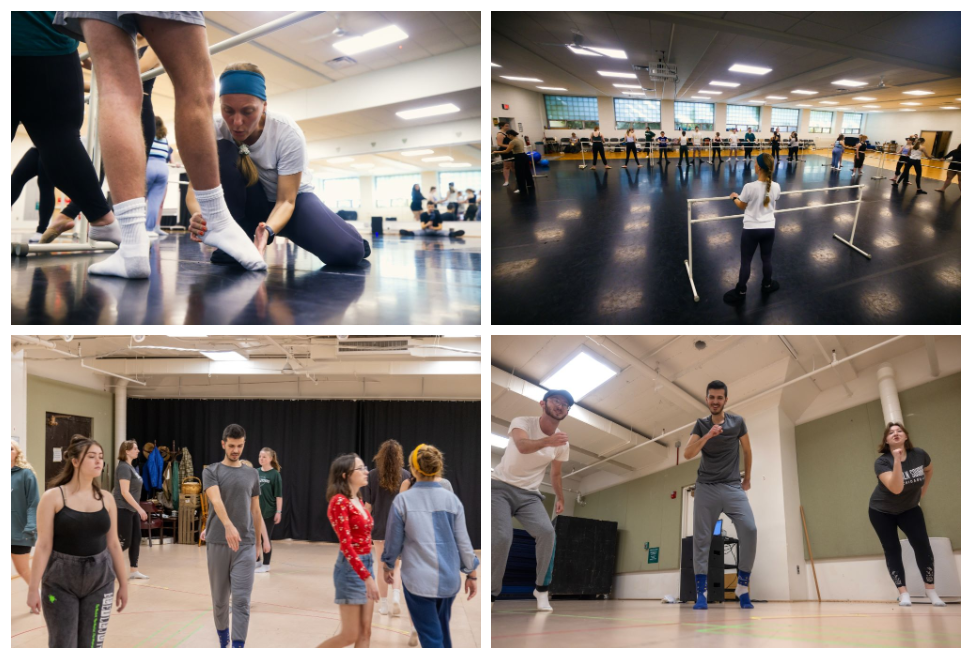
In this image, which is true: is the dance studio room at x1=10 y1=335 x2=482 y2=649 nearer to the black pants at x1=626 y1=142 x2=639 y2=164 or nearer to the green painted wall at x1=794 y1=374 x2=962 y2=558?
the black pants at x1=626 y1=142 x2=639 y2=164

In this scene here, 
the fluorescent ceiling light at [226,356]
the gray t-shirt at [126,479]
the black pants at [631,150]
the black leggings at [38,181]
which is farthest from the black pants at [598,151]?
the fluorescent ceiling light at [226,356]

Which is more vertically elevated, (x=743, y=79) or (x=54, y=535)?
(x=743, y=79)

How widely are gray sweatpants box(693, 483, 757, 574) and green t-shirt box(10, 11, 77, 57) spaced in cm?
344

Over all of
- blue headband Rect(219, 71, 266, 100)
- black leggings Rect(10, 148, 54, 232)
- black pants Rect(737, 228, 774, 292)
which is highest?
blue headband Rect(219, 71, 266, 100)

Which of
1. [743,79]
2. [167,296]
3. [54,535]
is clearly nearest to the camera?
[54,535]

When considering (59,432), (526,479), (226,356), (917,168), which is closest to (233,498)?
(526,479)

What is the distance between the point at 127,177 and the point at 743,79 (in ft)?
9.10

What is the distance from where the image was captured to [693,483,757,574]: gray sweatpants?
2723 mm

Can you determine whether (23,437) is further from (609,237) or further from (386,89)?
(609,237)

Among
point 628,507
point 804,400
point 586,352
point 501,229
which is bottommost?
point 628,507

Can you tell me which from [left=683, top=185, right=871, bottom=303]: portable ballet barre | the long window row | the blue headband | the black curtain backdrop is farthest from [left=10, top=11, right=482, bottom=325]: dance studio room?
the black curtain backdrop

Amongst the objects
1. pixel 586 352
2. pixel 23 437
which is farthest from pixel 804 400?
pixel 23 437

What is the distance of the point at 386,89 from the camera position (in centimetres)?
275

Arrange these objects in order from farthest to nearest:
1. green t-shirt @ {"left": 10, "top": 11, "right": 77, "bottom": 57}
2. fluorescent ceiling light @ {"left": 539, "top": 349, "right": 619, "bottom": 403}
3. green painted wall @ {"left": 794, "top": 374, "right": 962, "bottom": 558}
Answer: fluorescent ceiling light @ {"left": 539, "top": 349, "right": 619, "bottom": 403}, green painted wall @ {"left": 794, "top": 374, "right": 962, "bottom": 558}, green t-shirt @ {"left": 10, "top": 11, "right": 77, "bottom": 57}
